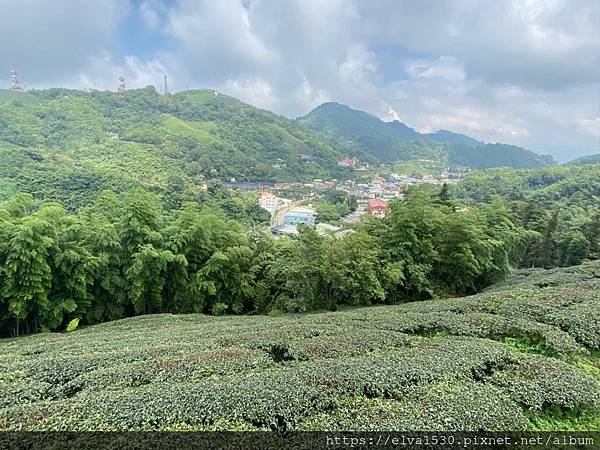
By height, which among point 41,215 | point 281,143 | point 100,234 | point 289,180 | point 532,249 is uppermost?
point 281,143

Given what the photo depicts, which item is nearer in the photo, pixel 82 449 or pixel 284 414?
pixel 82 449

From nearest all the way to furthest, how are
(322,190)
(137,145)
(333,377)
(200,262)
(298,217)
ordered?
(333,377), (200,262), (298,217), (137,145), (322,190)

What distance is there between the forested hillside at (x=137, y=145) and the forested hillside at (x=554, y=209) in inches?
1842

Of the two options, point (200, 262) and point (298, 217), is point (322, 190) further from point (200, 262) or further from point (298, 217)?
point (200, 262)

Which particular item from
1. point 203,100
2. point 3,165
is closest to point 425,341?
point 3,165

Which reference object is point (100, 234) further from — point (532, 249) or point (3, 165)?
point (3, 165)

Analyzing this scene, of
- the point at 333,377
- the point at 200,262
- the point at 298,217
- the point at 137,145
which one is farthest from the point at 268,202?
the point at 333,377

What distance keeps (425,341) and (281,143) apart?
12645cm

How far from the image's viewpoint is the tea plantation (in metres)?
4.20

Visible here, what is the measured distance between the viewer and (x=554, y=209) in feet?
130

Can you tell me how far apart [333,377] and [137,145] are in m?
90.6

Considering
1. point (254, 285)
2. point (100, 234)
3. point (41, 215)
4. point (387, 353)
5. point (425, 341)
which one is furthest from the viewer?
point (254, 285)

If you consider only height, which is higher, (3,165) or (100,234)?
(3,165)

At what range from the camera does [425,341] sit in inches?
260
